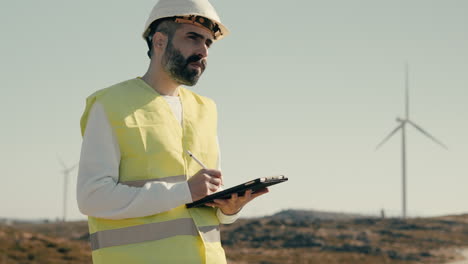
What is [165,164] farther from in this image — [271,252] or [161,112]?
[271,252]

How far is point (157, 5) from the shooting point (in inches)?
163

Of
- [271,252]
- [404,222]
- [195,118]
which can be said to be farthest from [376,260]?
[195,118]

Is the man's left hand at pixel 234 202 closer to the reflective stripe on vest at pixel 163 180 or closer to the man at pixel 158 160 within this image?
the man at pixel 158 160

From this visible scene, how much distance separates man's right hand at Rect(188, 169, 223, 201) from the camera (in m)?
3.64

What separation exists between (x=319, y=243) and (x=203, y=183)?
153ft

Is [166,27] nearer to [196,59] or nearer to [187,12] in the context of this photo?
[187,12]

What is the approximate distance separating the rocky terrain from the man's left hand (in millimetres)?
25671

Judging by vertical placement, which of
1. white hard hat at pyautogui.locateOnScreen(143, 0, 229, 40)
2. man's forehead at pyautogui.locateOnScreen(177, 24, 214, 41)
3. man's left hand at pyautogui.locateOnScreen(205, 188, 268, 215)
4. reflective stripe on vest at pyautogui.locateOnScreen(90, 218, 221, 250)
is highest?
white hard hat at pyautogui.locateOnScreen(143, 0, 229, 40)

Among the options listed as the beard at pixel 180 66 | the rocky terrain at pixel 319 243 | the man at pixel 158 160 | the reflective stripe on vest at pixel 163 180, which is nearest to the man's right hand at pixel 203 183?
the man at pixel 158 160

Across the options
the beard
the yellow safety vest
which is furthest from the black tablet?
the beard

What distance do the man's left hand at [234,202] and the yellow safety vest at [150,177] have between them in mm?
118

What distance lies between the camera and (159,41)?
4066 millimetres

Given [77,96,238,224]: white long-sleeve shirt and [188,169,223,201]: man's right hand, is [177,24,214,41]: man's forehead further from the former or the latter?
[188,169,223,201]: man's right hand

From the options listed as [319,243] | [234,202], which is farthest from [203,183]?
[319,243]
